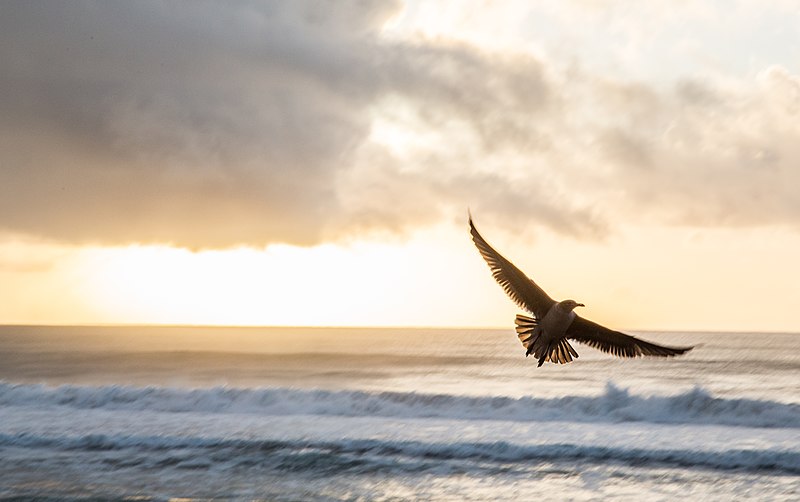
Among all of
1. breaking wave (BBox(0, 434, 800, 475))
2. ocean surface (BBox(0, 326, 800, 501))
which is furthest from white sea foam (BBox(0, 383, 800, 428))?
breaking wave (BBox(0, 434, 800, 475))

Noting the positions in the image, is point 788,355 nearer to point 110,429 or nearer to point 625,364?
point 625,364

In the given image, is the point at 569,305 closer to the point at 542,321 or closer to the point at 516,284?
the point at 542,321

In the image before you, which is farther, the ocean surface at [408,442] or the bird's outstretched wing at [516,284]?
the ocean surface at [408,442]

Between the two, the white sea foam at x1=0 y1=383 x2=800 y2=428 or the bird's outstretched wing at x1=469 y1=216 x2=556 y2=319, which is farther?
the white sea foam at x1=0 y1=383 x2=800 y2=428

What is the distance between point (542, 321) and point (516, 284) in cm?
46

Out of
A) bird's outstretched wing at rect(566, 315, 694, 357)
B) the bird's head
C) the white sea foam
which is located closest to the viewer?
the bird's head

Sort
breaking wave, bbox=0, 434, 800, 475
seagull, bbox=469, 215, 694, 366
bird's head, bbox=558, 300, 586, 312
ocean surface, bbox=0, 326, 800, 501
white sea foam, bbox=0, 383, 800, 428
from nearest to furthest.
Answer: bird's head, bbox=558, 300, 586, 312 → seagull, bbox=469, 215, 694, 366 → ocean surface, bbox=0, 326, 800, 501 → breaking wave, bbox=0, 434, 800, 475 → white sea foam, bbox=0, 383, 800, 428

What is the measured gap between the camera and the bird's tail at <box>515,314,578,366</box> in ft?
27.2

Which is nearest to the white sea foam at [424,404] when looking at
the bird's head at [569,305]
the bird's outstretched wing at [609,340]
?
the bird's outstretched wing at [609,340]

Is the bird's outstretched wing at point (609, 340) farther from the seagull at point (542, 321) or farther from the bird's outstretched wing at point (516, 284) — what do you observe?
the bird's outstretched wing at point (516, 284)

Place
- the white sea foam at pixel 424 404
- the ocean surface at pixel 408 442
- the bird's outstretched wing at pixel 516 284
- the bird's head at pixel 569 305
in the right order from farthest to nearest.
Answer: the white sea foam at pixel 424 404 → the ocean surface at pixel 408 442 → the bird's outstretched wing at pixel 516 284 → the bird's head at pixel 569 305

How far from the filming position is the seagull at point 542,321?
325 inches

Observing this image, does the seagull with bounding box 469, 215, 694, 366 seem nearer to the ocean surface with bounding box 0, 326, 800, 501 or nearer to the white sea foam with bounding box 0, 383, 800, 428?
the ocean surface with bounding box 0, 326, 800, 501

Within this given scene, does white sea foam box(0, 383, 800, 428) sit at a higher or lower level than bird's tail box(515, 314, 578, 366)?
lower
